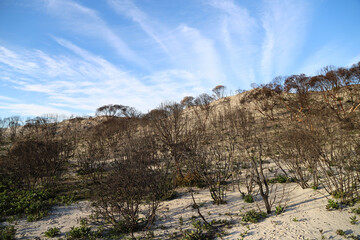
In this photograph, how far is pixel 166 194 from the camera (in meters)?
7.52

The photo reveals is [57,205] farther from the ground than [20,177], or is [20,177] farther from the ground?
[20,177]

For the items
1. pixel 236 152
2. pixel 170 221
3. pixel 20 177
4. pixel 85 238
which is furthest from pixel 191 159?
pixel 20 177

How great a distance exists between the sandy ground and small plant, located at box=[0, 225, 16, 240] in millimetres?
165

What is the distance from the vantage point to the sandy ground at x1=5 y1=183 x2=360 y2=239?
4.30 metres

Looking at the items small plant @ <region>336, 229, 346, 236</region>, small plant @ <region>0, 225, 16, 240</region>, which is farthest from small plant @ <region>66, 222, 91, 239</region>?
small plant @ <region>336, 229, 346, 236</region>

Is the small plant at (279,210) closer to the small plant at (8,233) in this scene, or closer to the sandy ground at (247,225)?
the sandy ground at (247,225)

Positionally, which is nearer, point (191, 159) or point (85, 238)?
point (85, 238)

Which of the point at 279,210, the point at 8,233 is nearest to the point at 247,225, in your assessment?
the point at 279,210

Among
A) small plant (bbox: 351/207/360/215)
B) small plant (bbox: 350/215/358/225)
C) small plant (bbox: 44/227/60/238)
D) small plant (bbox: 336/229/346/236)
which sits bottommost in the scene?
small plant (bbox: 44/227/60/238)

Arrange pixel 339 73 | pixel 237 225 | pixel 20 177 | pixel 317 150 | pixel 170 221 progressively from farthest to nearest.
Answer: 1. pixel 339 73
2. pixel 20 177
3. pixel 317 150
4. pixel 170 221
5. pixel 237 225

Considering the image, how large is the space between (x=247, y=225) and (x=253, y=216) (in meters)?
0.41

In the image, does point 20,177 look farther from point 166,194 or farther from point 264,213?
point 264,213

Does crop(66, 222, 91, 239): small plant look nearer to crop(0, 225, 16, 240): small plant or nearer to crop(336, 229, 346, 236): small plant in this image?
crop(0, 225, 16, 240): small plant

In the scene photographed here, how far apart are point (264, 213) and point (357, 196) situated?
99.2 inches
